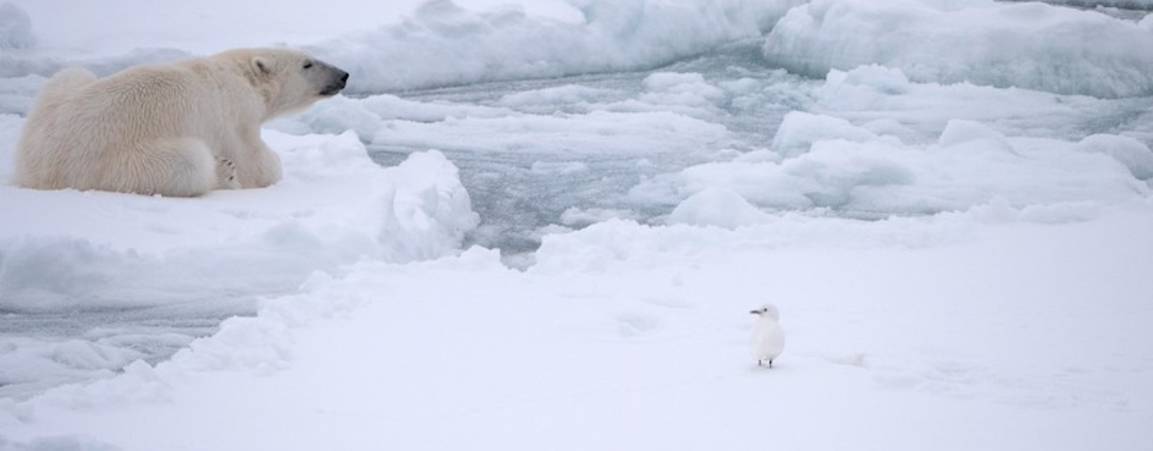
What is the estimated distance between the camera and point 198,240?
Answer: 4852mm

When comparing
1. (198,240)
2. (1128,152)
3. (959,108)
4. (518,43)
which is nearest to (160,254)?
(198,240)

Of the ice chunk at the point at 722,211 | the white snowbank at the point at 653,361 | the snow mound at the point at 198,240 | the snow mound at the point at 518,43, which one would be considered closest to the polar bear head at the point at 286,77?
the snow mound at the point at 198,240

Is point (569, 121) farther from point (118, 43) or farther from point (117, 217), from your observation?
point (117, 217)

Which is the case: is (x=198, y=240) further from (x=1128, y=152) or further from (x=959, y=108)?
(x=959, y=108)

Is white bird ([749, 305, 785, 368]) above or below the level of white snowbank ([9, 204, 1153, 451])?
above

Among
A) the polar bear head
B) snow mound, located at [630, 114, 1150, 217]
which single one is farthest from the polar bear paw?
snow mound, located at [630, 114, 1150, 217]

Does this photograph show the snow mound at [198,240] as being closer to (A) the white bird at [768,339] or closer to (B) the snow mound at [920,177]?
(A) the white bird at [768,339]

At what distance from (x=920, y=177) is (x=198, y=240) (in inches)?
190

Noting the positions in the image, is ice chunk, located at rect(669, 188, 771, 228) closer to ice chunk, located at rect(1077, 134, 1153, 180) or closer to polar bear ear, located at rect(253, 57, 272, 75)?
polar bear ear, located at rect(253, 57, 272, 75)

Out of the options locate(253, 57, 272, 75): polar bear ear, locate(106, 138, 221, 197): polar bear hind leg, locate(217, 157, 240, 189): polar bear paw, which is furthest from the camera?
locate(253, 57, 272, 75): polar bear ear

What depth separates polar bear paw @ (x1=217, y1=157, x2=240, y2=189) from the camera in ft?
19.3

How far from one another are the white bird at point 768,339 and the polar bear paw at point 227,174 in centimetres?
322

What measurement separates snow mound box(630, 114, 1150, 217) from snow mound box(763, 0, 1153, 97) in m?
3.67

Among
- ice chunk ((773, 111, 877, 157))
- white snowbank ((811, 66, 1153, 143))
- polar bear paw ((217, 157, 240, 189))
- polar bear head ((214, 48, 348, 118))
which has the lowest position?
white snowbank ((811, 66, 1153, 143))
